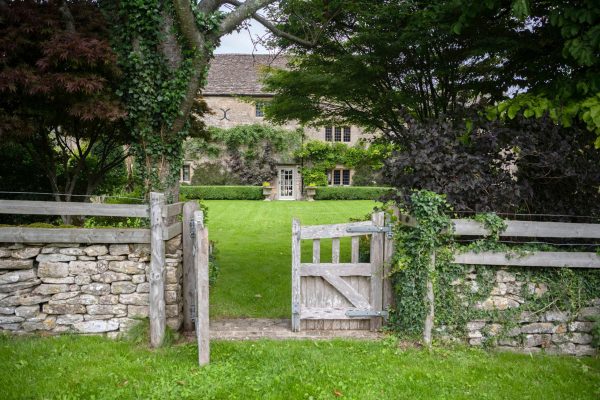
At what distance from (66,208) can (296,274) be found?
9.85 ft

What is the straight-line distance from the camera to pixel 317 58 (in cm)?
934

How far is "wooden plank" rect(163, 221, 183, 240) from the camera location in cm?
550

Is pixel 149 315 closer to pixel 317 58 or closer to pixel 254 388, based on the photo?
pixel 254 388

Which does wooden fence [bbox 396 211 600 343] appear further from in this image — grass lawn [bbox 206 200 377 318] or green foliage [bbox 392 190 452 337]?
grass lawn [bbox 206 200 377 318]

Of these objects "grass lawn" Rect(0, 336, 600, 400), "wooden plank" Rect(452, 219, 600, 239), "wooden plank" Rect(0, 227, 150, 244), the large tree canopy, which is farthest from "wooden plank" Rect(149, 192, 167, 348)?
the large tree canopy

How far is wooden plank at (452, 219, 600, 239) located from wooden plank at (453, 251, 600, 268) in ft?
0.79

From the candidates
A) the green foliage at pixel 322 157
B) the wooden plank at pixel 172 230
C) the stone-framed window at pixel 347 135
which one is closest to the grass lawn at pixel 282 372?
the wooden plank at pixel 172 230

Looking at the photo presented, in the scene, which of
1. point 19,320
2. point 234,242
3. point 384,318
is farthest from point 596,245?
point 234,242

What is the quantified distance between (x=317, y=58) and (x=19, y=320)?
279 inches

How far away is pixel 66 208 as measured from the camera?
5344 mm

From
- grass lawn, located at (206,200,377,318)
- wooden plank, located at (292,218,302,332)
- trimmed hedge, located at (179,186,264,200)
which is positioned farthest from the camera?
trimmed hedge, located at (179,186,264,200)

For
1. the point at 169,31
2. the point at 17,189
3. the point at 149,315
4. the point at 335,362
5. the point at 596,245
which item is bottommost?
the point at 335,362

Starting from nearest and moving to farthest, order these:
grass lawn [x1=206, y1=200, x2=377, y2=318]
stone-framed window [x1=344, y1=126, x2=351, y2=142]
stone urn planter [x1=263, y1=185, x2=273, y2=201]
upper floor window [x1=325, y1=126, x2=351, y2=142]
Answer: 1. grass lawn [x1=206, y1=200, x2=377, y2=318]
2. stone urn planter [x1=263, y1=185, x2=273, y2=201]
3. upper floor window [x1=325, y1=126, x2=351, y2=142]
4. stone-framed window [x1=344, y1=126, x2=351, y2=142]

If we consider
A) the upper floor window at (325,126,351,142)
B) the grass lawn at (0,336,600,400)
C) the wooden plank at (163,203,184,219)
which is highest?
the upper floor window at (325,126,351,142)
